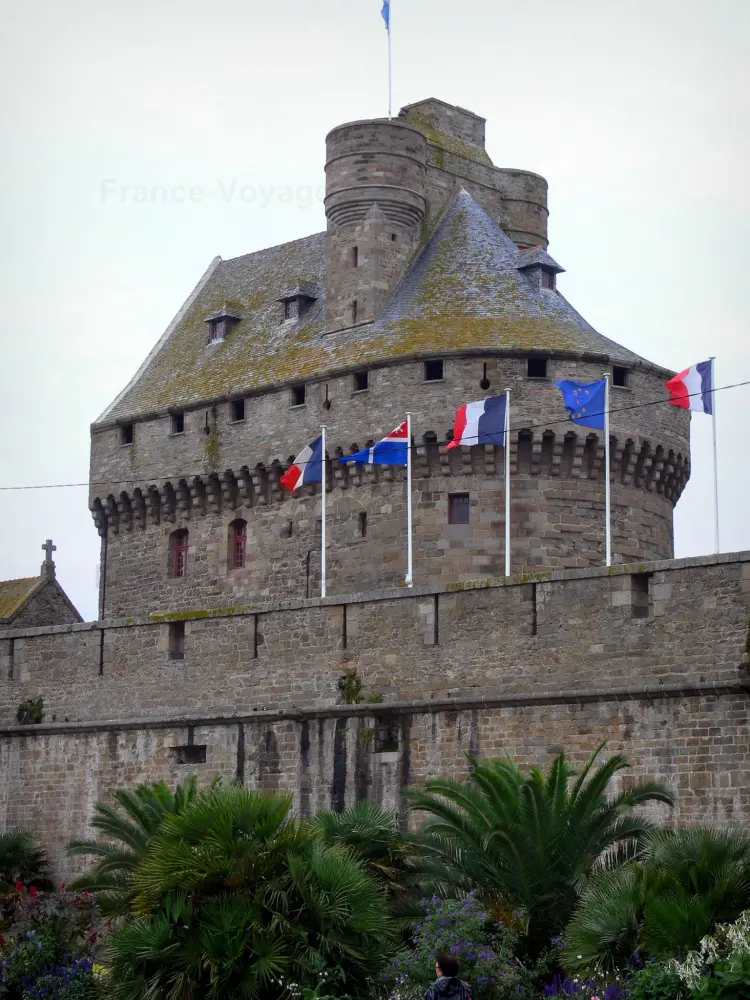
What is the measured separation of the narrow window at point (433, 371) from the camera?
3512 cm

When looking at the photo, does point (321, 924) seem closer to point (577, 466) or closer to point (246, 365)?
point (577, 466)

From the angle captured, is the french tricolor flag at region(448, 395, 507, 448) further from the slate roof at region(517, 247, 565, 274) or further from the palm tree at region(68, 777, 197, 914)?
the palm tree at region(68, 777, 197, 914)

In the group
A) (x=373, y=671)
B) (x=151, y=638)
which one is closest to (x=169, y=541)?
(x=151, y=638)

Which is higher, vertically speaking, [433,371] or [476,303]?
[476,303]

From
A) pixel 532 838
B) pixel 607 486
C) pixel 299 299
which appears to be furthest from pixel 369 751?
pixel 299 299

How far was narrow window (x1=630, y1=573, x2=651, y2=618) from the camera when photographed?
2361 centimetres

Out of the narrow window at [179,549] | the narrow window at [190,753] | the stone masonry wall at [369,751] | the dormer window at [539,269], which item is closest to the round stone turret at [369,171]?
the dormer window at [539,269]

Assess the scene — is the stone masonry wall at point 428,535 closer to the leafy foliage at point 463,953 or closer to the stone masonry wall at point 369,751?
the stone masonry wall at point 369,751

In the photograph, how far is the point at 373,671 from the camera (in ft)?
86.2

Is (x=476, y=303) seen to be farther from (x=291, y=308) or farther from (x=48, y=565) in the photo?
(x=48, y=565)

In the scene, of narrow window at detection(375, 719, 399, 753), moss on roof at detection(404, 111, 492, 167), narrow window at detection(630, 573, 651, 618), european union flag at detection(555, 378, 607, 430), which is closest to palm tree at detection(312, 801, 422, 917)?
narrow window at detection(630, 573, 651, 618)

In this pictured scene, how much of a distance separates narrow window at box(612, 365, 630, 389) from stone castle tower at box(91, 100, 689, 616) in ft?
0.11

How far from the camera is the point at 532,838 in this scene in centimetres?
1958

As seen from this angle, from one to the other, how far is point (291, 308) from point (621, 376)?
733cm
